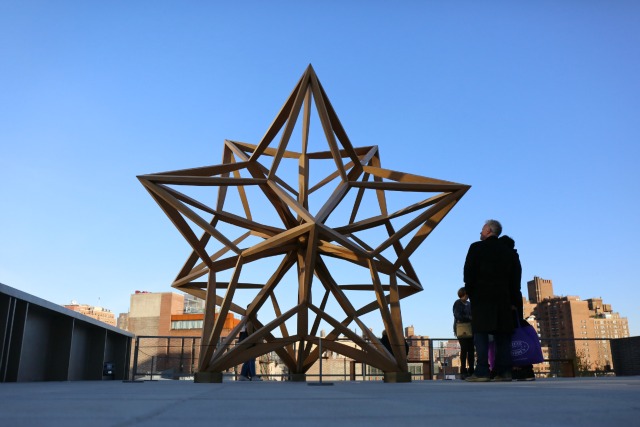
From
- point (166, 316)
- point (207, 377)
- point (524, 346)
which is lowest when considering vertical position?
point (207, 377)

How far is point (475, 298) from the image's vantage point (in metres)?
8.71

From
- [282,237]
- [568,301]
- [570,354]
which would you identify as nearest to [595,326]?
[568,301]

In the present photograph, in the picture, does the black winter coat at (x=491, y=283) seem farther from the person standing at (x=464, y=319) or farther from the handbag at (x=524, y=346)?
the person standing at (x=464, y=319)

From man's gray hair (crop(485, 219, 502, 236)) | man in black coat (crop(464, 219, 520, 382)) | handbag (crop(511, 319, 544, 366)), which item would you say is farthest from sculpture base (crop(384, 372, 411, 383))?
man's gray hair (crop(485, 219, 502, 236))

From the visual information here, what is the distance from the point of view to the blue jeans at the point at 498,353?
8.71 m

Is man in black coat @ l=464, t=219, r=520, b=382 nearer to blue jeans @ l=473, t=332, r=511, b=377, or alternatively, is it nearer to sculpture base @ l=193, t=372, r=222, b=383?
blue jeans @ l=473, t=332, r=511, b=377

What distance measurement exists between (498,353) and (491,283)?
1.13 metres

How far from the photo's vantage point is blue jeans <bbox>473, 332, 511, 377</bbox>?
8.71 meters

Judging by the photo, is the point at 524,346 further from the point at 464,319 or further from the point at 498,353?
the point at 464,319

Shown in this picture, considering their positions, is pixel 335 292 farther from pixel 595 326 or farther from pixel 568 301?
pixel 595 326

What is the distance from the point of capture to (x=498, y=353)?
350 inches

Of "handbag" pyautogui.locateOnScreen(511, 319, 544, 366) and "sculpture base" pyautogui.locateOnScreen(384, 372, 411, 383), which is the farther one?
"sculpture base" pyautogui.locateOnScreen(384, 372, 411, 383)

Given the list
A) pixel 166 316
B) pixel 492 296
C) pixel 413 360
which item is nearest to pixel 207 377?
pixel 492 296

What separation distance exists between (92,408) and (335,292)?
409 inches
